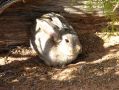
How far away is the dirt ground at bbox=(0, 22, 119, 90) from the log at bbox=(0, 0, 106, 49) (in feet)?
0.74

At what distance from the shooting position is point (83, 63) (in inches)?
248

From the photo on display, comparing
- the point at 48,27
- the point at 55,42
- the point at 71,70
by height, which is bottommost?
the point at 71,70

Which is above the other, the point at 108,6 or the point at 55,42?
the point at 108,6

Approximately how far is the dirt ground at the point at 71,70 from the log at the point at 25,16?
22 cm

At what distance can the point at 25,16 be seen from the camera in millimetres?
6699

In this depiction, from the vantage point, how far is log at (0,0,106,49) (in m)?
6.62

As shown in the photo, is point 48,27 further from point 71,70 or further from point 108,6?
point 108,6

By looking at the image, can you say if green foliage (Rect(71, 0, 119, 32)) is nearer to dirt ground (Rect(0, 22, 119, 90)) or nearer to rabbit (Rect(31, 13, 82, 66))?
dirt ground (Rect(0, 22, 119, 90))

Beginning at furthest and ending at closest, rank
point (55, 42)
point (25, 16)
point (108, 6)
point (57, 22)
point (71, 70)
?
point (25, 16)
point (57, 22)
point (55, 42)
point (71, 70)
point (108, 6)

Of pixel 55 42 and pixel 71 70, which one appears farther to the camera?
pixel 55 42

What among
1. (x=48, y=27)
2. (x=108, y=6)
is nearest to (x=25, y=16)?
(x=48, y=27)

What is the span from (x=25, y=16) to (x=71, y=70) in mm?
1376

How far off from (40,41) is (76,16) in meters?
0.91

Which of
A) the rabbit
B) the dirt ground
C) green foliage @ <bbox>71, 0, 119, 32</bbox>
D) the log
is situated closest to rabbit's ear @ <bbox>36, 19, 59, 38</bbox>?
the rabbit
